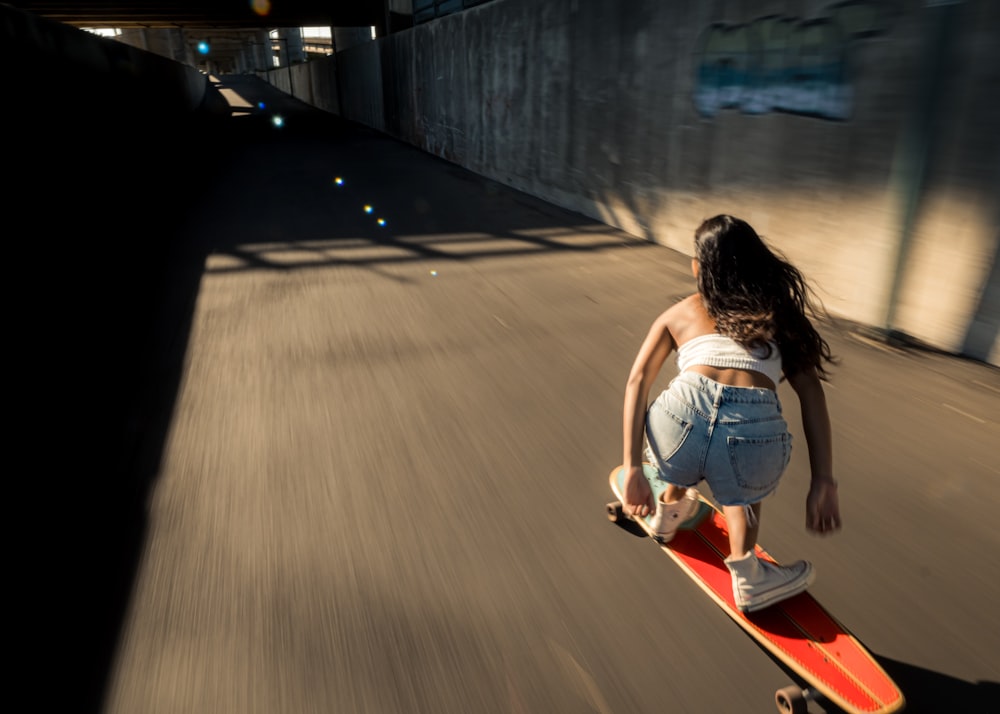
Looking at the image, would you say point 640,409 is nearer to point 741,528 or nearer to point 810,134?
point 741,528

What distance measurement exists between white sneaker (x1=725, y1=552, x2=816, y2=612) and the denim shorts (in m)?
0.25

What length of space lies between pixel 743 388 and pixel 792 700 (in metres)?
0.92

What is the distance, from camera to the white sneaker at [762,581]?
6.59 feet

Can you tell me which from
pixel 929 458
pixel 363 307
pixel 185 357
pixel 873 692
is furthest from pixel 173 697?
pixel 363 307

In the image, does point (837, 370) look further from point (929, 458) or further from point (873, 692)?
point (873, 692)

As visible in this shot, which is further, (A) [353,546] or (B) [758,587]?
(A) [353,546]

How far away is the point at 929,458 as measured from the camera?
317cm

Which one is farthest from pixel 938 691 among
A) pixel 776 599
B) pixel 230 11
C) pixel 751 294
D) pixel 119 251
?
pixel 230 11

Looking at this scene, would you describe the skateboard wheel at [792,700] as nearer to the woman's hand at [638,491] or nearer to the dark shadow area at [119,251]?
the woman's hand at [638,491]

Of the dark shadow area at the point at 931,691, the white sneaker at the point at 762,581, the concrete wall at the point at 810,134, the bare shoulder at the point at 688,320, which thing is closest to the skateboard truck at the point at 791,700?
the dark shadow area at the point at 931,691

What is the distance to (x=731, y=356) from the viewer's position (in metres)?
1.88

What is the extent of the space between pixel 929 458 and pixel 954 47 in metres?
2.86

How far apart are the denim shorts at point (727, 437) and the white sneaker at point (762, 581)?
247 mm

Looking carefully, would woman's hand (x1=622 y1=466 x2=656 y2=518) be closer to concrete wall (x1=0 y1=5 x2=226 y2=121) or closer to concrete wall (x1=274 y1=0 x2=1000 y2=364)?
concrete wall (x1=274 y1=0 x2=1000 y2=364)
